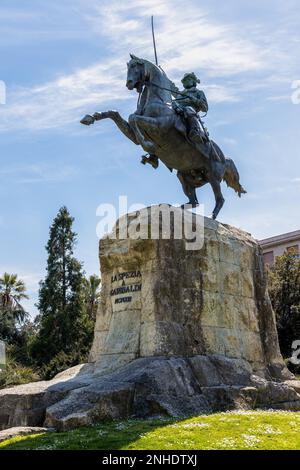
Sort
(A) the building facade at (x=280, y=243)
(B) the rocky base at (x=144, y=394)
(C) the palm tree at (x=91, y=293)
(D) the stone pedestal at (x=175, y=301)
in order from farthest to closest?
(A) the building facade at (x=280, y=243), (C) the palm tree at (x=91, y=293), (D) the stone pedestal at (x=175, y=301), (B) the rocky base at (x=144, y=394)

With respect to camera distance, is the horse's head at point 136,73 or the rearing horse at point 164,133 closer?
the rearing horse at point 164,133

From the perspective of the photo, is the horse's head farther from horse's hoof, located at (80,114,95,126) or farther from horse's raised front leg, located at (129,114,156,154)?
horse's hoof, located at (80,114,95,126)

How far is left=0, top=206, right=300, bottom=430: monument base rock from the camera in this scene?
952 cm

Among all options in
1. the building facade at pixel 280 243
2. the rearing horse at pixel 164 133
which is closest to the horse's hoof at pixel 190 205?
the rearing horse at pixel 164 133

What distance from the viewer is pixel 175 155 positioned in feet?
43.1

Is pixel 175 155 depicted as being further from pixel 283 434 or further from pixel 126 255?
pixel 283 434

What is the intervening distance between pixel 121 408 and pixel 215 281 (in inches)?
139

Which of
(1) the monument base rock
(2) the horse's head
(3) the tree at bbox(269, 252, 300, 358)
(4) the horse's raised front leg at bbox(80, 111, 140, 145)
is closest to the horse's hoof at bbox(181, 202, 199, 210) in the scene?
(1) the monument base rock

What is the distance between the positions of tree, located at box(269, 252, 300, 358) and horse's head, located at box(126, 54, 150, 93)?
19928 mm

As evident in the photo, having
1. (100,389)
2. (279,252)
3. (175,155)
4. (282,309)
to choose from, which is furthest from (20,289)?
(100,389)

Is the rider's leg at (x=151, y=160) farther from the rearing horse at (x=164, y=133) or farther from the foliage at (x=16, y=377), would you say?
the foliage at (x=16, y=377)

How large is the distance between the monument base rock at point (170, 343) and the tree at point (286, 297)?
1804cm

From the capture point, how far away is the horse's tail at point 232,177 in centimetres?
1460

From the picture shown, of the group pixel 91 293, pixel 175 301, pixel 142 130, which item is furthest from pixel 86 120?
pixel 91 293
